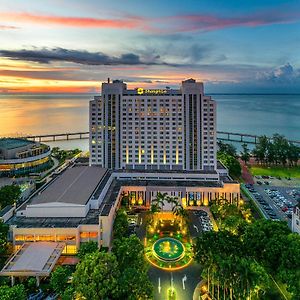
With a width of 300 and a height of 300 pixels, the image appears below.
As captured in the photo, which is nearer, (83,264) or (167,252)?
(83,264)

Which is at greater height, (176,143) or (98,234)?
(176,143)

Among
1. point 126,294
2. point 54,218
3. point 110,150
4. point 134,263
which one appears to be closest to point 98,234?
point 54,218

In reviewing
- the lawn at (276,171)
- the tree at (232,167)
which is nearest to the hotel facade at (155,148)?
the tree at (232,167)

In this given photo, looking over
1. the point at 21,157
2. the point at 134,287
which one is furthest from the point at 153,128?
the point at 134,287

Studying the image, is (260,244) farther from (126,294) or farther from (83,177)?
(83,177)

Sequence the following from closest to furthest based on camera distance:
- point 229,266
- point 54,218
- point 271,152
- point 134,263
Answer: point 229,266, point 134,263, point 54,218, point 271,152

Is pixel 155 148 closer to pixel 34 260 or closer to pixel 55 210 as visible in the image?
pixel 55 210

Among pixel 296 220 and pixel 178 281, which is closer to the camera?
pixel 178 281
